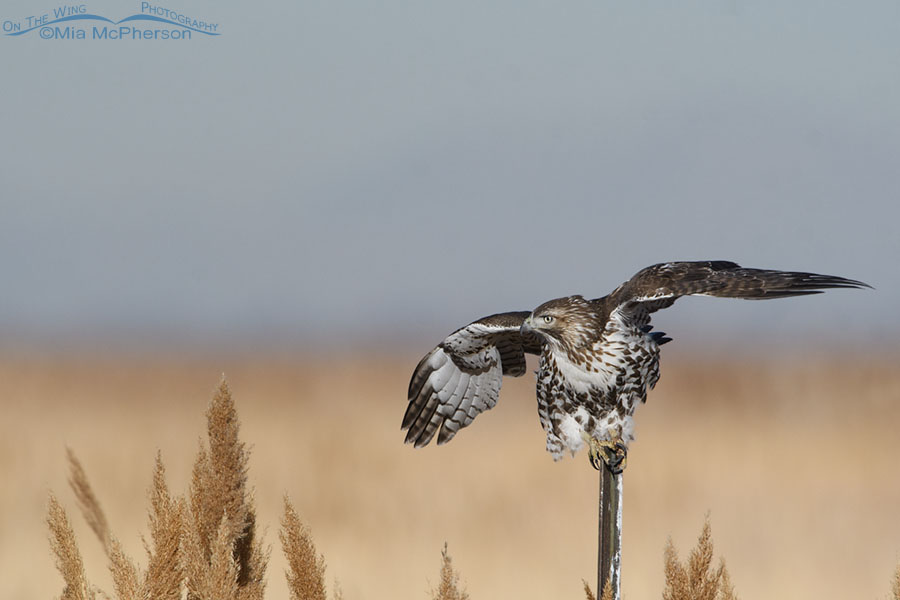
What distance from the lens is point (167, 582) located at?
233 cm

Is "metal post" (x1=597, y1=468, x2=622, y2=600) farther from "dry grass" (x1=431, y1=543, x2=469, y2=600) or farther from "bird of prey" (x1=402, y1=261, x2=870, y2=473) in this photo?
"dry grass" (x1=431, y1=543, x2=469, y2=600)

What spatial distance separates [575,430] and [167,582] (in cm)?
151

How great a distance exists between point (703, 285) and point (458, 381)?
1.30 metres

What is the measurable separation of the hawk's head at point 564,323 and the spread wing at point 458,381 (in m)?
0.48

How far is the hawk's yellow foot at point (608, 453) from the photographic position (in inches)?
114

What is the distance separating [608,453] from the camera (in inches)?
120

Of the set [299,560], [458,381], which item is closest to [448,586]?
[299,560]

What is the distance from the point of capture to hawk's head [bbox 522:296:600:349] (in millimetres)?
3396

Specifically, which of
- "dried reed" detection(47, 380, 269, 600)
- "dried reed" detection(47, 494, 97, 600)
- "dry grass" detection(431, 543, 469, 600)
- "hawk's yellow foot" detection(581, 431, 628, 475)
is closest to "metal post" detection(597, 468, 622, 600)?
"hawk's yellow foot" detection(581, 431, 628, 475)

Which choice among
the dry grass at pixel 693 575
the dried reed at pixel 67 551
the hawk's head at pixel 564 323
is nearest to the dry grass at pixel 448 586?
the dry grass at pixel 693 575

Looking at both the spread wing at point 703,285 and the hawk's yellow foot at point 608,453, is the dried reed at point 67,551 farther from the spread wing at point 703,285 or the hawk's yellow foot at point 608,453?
the spread wing at point 703,285

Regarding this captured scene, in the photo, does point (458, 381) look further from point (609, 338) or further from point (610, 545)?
point (610, 545)

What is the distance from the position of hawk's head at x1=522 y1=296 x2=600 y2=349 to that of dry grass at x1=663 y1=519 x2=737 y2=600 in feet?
3.86

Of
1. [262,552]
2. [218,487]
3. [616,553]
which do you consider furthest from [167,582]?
[616,553]
